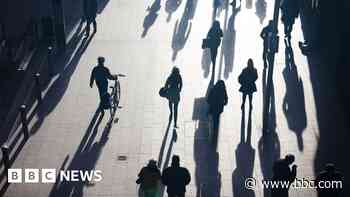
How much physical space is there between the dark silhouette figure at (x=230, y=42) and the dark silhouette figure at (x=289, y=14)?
177cm

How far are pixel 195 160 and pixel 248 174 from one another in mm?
1296

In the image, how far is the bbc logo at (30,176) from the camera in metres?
13.5

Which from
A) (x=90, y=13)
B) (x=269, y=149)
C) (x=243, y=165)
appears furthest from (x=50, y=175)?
(x=90, y=13)

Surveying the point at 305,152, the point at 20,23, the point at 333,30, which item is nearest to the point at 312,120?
the point at 305,152

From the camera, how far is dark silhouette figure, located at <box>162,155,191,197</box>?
11.2 meters

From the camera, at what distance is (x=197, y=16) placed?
2256cm

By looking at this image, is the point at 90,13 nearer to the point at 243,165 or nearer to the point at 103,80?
the point at 103,80

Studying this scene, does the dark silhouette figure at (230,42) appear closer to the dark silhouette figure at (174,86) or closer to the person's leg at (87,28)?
the dark silhouette figure at (174,86)

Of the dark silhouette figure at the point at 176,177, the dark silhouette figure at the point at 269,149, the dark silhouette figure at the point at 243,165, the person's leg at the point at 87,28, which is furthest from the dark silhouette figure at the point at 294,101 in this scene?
the person's leg at the point at 87,28

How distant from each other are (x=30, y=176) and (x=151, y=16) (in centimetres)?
1058

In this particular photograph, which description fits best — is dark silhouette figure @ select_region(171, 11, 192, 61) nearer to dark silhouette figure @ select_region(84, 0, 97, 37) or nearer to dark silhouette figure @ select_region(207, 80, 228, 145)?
dark silhouette figure @ select_region(84, 0, 97, 37)

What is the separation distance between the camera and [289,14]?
1936cm

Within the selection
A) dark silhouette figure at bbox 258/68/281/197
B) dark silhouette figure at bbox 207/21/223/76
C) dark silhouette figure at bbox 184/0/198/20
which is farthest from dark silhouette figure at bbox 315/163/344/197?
dark silhouette figure at bbox 184/0/198/20

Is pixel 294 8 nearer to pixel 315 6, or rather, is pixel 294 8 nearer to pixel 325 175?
pixel 315 6
